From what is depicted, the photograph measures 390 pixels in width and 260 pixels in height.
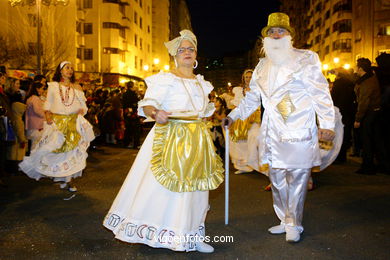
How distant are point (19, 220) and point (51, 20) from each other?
24530 mm

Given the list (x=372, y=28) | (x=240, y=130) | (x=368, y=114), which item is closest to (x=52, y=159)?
(x=240, y=130)

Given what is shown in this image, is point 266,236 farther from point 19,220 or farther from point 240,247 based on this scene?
point 19,220

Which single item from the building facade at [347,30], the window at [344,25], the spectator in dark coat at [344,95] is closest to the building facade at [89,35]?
the spectator in dark coat at [344,95]

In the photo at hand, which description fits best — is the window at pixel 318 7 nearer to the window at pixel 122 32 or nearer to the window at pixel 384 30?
the window at pixel 384 30

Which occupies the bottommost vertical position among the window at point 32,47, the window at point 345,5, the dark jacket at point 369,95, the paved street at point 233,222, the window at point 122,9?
A: the paved street at point 233,222

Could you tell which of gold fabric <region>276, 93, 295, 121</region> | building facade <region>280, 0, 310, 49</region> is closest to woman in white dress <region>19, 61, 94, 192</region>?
gold fabric <region>276, 93, 295, 121</region>

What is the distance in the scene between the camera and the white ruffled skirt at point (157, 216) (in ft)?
12.0

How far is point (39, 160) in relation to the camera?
6.48 m

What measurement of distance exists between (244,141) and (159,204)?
4944mm

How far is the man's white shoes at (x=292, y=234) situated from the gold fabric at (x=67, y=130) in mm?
3995

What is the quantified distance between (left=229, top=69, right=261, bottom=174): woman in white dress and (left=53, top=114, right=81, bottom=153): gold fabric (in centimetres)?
346

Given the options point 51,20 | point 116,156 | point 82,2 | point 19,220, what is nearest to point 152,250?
point 19,220

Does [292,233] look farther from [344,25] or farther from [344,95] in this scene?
[344,25]

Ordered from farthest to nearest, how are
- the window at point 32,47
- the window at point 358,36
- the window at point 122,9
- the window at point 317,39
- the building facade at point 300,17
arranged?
the building facade at point 300,17, the window at point 317,39, the window at point 358,36, the window at point 122,9, the window at point 32,47
